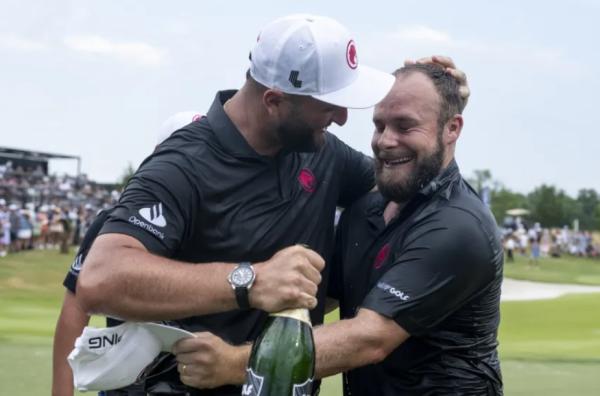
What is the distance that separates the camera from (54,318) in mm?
17484

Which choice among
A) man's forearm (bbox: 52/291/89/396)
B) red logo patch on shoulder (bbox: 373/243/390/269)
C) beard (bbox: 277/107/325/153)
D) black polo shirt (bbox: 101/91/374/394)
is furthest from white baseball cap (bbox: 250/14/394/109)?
man's forearm (bbox: 52/291/89/396)

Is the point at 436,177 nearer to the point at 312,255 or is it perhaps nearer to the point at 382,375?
the point at 382,375

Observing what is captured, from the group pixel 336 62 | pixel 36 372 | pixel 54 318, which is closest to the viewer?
pixel 336 62

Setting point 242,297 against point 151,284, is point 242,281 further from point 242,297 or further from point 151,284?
point 151,284

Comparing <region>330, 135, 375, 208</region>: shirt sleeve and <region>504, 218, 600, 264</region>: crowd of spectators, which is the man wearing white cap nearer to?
<region>330, 135, 375, 208</region>: shirt sleeve

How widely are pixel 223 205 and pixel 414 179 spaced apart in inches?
31.5

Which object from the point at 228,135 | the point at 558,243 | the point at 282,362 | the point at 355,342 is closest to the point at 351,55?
the point at 228,135

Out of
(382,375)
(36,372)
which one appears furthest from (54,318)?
(382,375)

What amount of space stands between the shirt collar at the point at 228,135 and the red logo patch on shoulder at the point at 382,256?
2.09 feet

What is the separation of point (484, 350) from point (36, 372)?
7.13 m

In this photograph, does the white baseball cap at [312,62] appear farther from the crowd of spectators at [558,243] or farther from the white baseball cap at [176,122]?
the crowd of spectators at [558,243]

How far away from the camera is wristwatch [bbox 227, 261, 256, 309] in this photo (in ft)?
8.75

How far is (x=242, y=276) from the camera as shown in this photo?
269 centimetres

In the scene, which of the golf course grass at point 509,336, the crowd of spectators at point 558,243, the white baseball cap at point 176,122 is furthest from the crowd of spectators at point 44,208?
the white baseball cap at point 176,122
